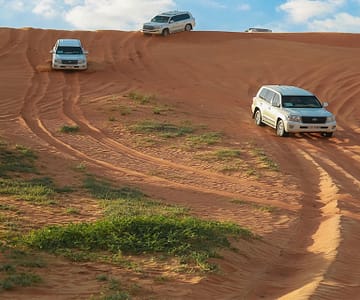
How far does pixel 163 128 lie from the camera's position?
21.2m

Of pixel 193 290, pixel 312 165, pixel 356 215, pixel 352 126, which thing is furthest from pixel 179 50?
pixel 193 290

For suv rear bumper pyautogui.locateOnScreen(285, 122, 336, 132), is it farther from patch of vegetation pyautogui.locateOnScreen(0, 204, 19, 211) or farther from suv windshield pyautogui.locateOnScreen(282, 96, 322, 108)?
patch of vegetation pyautogui.locateOnScreen(0, 204, 19, 211)

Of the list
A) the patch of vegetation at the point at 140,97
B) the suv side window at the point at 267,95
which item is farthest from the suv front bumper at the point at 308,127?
the patch of vegetation at the point at 140,97

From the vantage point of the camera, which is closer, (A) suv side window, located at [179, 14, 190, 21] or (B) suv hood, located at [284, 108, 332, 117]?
(B) suv hood, located at [284, 108, 332, 117]

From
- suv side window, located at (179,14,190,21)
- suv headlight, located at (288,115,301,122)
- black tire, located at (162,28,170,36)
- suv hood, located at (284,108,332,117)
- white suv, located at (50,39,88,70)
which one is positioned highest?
suv side window, located at (179,14,190,21)

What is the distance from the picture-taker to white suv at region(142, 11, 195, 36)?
43844 millimetres

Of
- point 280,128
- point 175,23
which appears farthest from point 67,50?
point 280,128

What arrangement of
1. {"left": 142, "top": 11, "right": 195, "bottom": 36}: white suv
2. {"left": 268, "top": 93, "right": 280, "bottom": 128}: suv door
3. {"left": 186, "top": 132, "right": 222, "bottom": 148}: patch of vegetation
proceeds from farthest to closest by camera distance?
{"left": 142, "top": 11, "right": 195, "bottom": 36}: white suv
{"left": 268, "top": 93, "right": 280, "bottom": 128}: suv door
{"left": 186, "top": 132, "right": 222, "bottom": 148}: patch of vegetation

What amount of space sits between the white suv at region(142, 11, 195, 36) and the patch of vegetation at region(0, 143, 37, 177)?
91.7 feet

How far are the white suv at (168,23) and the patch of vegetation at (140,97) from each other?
16.9 metres

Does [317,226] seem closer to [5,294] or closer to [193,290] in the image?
[193,290]

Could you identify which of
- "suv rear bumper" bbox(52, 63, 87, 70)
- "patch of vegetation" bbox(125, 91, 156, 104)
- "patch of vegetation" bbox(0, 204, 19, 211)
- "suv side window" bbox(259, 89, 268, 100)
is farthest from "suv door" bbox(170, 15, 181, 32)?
"patch of vegetation" bbox(0, 204, 19, 211)

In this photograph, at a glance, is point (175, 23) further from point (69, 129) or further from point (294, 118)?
point (69, 129)

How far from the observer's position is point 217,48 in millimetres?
41062
